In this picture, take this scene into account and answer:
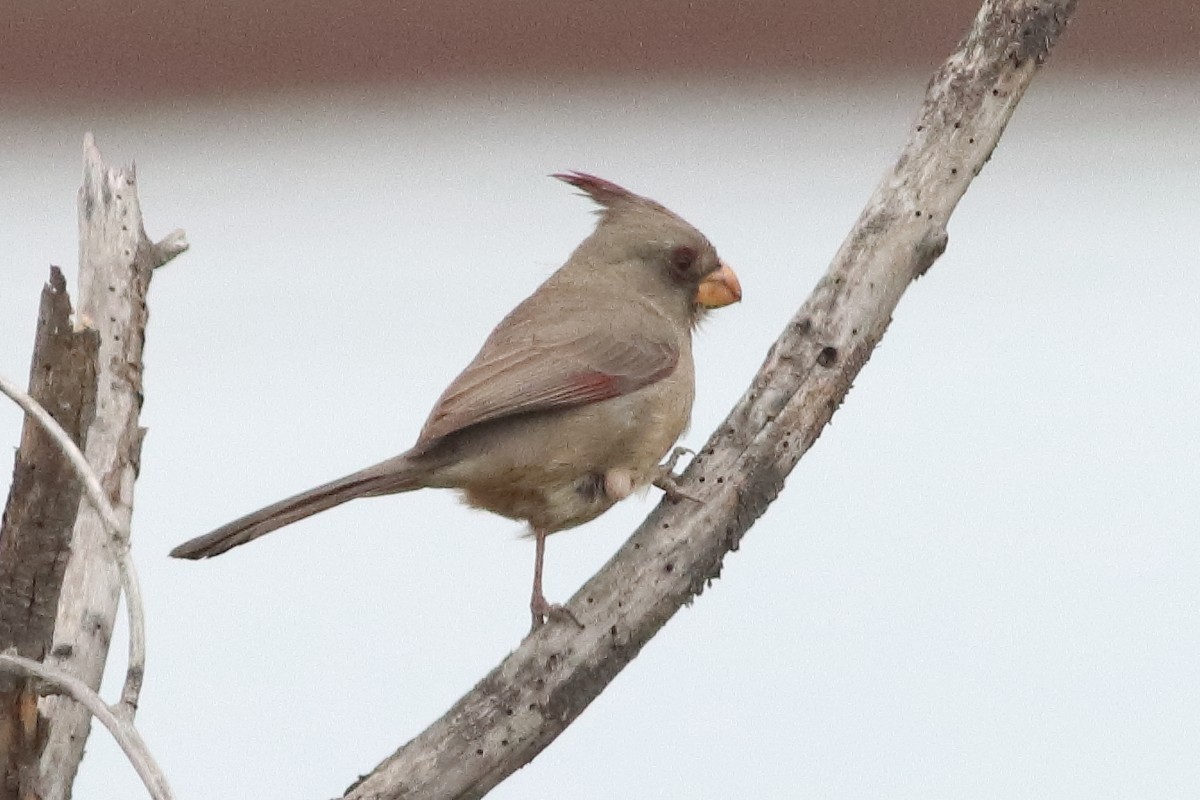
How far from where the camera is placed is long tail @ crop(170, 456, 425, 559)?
8.43ft

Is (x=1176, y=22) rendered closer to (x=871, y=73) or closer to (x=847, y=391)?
(x=871, y=73)

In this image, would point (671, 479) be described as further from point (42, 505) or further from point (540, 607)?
point (42, 505)

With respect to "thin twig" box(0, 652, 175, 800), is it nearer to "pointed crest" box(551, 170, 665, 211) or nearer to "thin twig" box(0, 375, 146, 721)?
"thin twig" box(0, 375, 146, 721)

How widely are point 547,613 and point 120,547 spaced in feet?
2.56

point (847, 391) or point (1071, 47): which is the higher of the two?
point (1071, 47)

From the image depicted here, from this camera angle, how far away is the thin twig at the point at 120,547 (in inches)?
77.5

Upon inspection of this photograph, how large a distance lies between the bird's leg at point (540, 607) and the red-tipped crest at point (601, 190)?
32.6 inches

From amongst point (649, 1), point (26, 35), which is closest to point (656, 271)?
point (649, 1)

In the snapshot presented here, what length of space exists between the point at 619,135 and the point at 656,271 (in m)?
1.03

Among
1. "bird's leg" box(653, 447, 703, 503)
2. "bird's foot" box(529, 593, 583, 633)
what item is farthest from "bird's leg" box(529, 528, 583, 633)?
"bird's leg" box(653, 447, 703, 503)

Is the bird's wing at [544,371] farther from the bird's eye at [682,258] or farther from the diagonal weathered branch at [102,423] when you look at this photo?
the diagonal weathered branch at [102,423]

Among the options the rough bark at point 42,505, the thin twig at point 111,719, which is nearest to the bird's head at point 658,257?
the rough bark at point 42,505

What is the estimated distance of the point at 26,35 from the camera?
3920mm

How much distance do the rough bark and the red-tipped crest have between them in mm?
1517
